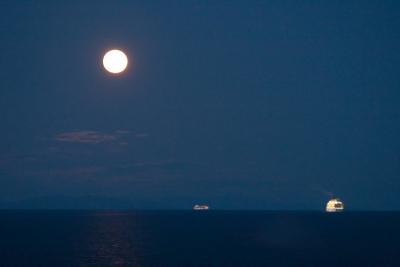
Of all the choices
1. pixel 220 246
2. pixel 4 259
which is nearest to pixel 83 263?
pixel 4 259

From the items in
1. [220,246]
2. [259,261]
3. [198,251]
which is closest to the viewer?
[259,261]

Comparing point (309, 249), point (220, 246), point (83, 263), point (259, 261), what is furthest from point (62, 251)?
point (309, 249)

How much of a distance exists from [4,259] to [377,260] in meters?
54.0

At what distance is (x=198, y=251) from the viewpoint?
95.4 meters

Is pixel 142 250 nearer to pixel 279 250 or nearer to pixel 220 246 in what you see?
pixel 220 246

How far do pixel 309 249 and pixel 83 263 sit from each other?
41.7 m

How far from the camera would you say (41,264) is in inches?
2982

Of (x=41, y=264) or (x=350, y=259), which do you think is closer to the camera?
(x=41, y=264)

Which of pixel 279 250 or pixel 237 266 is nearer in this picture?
pixel 237 266

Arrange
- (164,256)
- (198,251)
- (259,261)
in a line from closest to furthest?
(259,261)
(164,256)
(198,251)

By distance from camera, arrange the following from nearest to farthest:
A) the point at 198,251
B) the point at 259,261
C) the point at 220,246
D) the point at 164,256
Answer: the point at 259,261, the point at 164,256, the point at 198,251, the point at 220,246

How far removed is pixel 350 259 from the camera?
3238 inches

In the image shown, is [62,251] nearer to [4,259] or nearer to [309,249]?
[4,259]

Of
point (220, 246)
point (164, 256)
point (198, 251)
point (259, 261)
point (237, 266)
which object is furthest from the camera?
point (220, 246)
